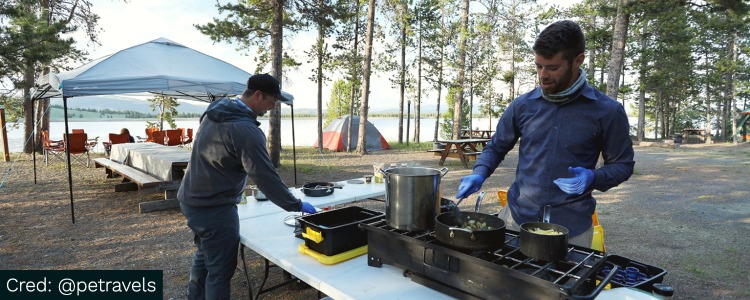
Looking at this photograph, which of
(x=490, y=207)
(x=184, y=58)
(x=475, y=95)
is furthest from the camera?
(x=475, y=95)

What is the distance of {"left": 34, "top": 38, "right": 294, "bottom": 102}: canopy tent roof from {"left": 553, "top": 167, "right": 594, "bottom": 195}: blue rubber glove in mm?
6502

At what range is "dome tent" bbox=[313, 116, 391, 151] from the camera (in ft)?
52.6

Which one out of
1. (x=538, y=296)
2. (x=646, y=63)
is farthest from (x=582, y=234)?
(x=646, y=63)

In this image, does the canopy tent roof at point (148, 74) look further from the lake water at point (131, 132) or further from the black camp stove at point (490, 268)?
the black camp stove at point (490, 268)

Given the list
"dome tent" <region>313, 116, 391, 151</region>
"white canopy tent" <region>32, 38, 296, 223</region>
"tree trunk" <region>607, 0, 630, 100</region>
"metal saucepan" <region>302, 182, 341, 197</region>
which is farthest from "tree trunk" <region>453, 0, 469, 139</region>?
"metal saucepan" <region>302, 182, 341, 197</region>

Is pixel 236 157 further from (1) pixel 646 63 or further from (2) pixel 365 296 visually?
(1) pixel 646 63

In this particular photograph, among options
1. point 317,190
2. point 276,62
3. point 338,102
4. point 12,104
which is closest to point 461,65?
point 276,62

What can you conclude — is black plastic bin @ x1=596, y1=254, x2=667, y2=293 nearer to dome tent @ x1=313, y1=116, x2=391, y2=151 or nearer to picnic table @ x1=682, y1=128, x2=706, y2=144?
dome tent @ x1=313, y1=116, x2=391, y2=151

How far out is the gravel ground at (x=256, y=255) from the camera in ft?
12.5

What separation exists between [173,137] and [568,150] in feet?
46.6

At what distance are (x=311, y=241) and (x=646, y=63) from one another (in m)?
27.0

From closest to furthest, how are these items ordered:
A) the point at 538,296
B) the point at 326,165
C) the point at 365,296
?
the point at 538,296, the point at 365,296, the point at 326,165

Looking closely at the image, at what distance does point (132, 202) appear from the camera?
678cm

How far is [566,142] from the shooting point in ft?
5.61
